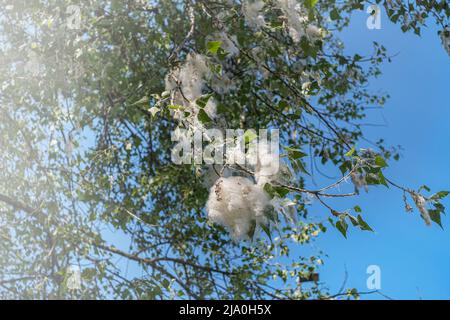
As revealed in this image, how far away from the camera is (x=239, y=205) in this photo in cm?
138

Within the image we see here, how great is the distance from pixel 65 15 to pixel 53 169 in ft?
4.10

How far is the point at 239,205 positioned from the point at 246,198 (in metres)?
0.03

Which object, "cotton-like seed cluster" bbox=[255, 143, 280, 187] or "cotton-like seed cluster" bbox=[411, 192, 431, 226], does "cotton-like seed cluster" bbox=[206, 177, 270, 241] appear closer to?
"cotton-like seed cluster" bbox=[255, 143, 280, 187]

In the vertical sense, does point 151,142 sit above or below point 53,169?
above

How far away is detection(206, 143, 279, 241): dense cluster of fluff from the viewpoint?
1.37 meters

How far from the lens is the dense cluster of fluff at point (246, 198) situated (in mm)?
1365

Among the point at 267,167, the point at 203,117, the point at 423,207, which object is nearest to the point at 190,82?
the point at 203,117

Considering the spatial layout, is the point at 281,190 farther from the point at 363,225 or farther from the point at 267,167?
the point at 363,225

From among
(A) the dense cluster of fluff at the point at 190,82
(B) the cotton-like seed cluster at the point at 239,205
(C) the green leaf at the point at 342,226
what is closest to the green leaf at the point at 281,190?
(B) the cotton-like seed cluster at the point at 239,205

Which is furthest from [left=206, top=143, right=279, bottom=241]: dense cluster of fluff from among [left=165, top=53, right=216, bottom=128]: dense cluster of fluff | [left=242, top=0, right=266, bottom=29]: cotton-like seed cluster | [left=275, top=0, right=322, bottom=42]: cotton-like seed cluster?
[left=242, top=0, right=266, bottom=29]: cotton-like seed cluster
